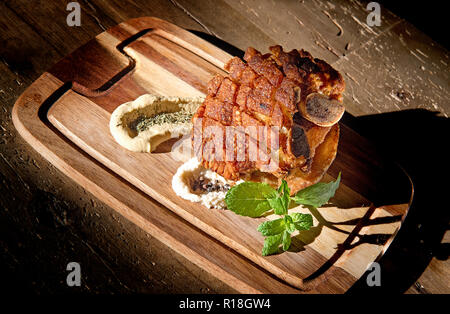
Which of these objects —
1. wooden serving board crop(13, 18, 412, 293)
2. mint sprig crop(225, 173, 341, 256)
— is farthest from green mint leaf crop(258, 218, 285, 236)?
wooden serving board crop(13, 18, 412, 293)

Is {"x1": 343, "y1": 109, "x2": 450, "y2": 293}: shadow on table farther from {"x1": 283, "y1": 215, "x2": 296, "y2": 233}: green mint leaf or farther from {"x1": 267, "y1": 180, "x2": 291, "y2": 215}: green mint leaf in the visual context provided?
{"x1": 267, "y1": 180, "x2": 291, "y2": 215}: green mint leaf

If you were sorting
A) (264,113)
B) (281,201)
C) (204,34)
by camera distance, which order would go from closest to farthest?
1. (264,113)
2. (281,201)
3. (204,34)

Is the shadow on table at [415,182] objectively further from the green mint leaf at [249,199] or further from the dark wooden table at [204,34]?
the green mint leaf at [249,199]

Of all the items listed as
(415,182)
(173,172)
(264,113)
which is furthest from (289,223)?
(415,182)

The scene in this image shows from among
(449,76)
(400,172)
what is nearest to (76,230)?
(400,172)

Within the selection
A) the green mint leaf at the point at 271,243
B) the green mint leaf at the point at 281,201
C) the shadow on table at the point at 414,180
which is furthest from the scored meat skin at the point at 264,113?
the shadow on table at the point at 414,180

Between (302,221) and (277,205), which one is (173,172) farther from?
(302,221)
